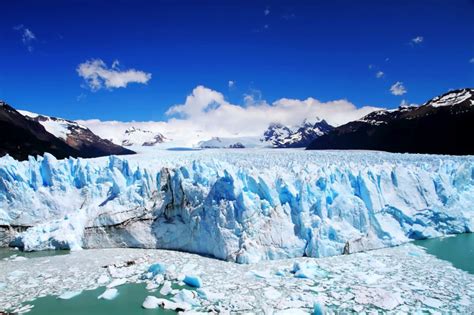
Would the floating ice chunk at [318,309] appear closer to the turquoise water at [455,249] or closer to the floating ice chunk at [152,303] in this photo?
the floating ice chunk at [152,303]

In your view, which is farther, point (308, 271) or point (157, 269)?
point (157, 269)

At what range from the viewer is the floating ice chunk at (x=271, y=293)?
20.3 feet

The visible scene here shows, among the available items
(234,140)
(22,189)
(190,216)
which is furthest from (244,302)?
(234,140)

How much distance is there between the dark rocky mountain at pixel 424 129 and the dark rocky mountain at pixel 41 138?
42.9 metres

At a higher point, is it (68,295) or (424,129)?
(424,129)

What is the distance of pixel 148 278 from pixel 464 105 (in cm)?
4818

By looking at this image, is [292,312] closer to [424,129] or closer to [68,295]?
[68,295]

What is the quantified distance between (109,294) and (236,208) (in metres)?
3.38

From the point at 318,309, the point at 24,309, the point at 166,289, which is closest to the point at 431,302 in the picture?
the point at 318,309

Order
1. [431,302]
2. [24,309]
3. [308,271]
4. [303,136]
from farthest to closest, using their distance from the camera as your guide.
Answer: [303,136] < [308,271] < [24,309] < [431,302]

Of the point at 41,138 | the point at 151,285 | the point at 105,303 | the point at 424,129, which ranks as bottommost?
the point at 105,303

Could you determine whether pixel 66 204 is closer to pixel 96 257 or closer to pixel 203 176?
pixel 96 257

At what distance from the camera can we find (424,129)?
4659 centimetres

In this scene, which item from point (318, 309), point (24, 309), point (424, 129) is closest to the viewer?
point (318, 309)
